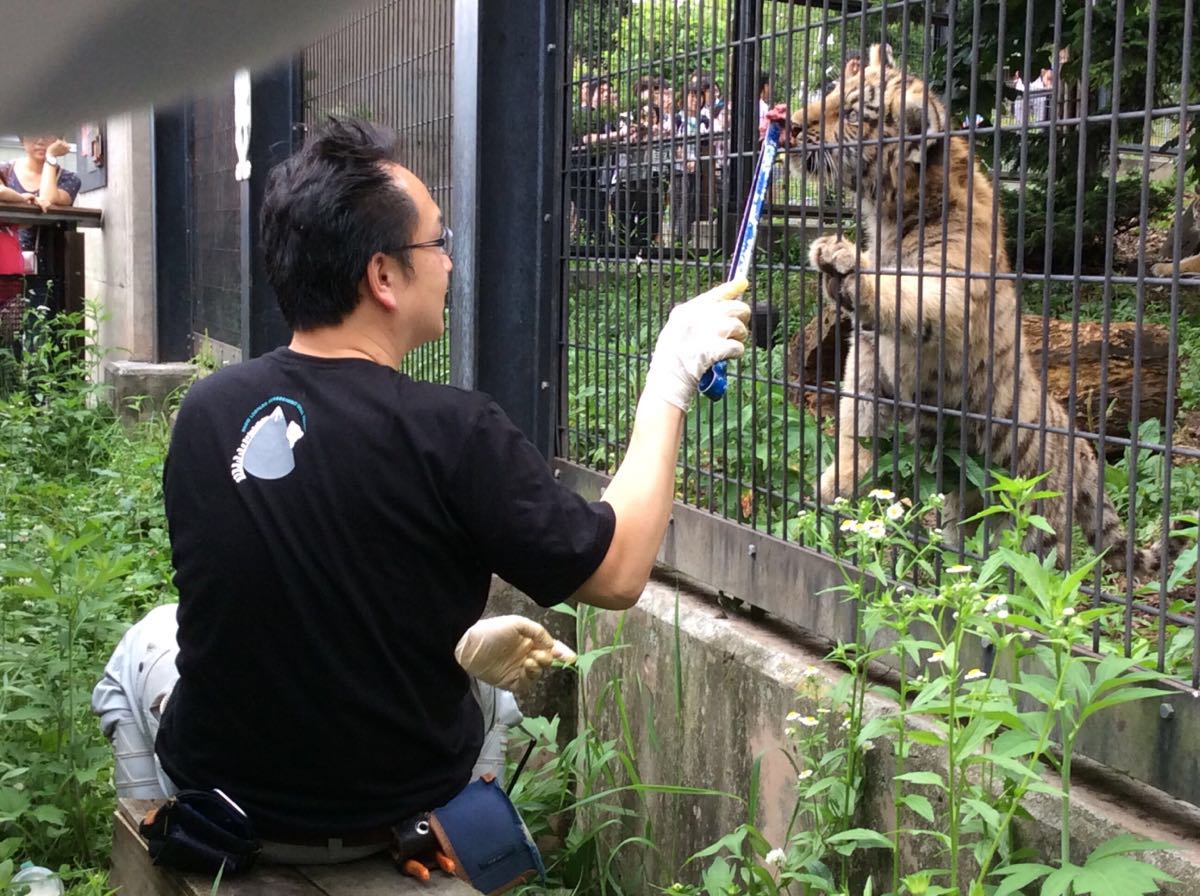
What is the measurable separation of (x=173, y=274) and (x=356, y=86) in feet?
18.4

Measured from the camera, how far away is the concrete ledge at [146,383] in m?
→ 11.4

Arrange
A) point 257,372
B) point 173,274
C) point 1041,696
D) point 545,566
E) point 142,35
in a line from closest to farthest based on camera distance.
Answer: point 142,35
point 1041,696
point 545,566
point 257,372
point 173,274

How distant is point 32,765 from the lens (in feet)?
13.2

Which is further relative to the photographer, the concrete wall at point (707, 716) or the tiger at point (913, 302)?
the tiger at point (913, 302)

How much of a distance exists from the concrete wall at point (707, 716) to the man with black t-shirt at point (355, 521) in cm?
92

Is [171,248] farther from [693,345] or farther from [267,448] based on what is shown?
[693,345]

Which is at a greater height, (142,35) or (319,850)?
(142,35)

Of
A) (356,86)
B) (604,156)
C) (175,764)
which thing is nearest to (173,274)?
(356,86)

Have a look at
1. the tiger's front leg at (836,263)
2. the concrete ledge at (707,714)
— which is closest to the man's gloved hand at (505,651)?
the concrete ledge at (707,714)

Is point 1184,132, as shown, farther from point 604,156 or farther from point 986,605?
point 604,156

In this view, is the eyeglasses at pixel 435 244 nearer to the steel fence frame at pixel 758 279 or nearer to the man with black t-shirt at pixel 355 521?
the man with black t-shirt at pixel 355 521

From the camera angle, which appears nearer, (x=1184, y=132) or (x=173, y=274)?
(x=1184, y=132)

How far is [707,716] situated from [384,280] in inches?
65.8

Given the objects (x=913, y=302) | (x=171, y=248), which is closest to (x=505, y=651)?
(x=913, y=302)
